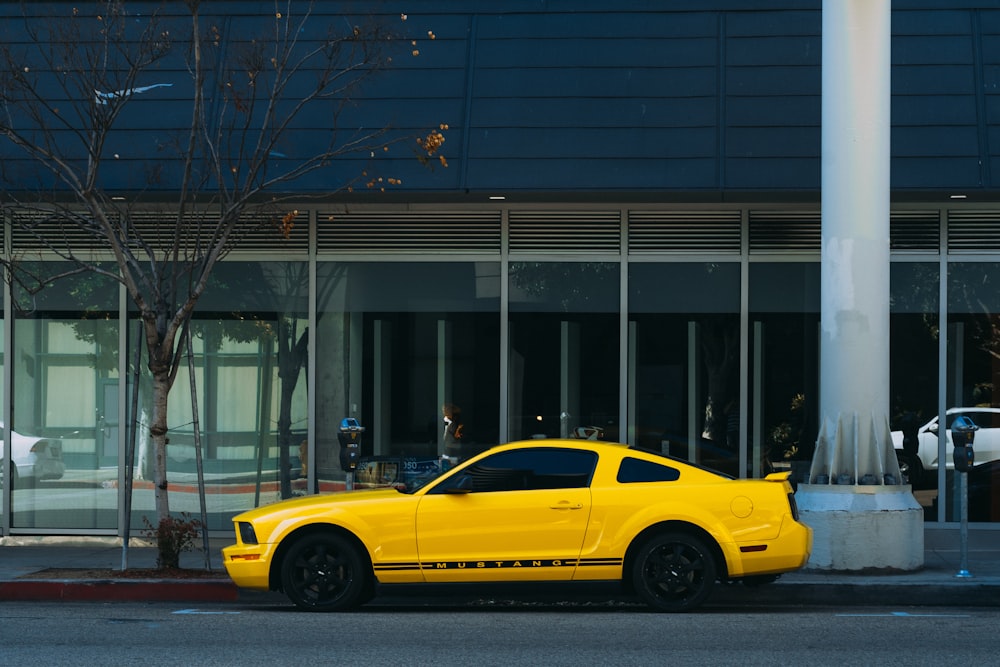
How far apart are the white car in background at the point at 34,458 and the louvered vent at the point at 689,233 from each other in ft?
24.9

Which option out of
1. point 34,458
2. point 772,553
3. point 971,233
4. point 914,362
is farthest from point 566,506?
point 34,458

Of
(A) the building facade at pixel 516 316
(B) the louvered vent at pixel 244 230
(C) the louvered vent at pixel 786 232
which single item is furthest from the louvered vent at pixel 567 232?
(B) the louvered vent at pixel 244 230

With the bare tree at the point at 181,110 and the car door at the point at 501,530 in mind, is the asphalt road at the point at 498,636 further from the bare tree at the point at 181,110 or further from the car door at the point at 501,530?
the bare tree at the point at 181,110

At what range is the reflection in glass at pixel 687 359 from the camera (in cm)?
1599

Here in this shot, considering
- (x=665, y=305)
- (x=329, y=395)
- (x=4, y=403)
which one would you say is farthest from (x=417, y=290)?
(x=4, y=403)

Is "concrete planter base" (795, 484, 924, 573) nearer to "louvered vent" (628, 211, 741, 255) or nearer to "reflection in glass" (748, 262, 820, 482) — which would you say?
"reflection in glass" (748, 262, 820, 482)

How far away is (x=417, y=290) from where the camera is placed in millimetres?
16234

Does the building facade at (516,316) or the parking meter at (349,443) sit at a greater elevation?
the building facade at (516,316)

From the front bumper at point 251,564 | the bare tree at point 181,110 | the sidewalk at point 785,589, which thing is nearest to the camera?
the front bumper at point 251,564

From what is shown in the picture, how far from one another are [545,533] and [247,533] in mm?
2469

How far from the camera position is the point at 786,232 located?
52.5 ft

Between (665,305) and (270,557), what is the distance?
6861 millimetres

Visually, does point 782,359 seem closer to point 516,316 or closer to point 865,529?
point 516,316

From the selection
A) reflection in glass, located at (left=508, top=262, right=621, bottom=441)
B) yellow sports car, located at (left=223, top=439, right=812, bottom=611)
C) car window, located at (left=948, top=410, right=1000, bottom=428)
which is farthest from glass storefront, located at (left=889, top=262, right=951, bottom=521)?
yellow sports car, located at (left=223, top=439, right=812, bottom=611)
